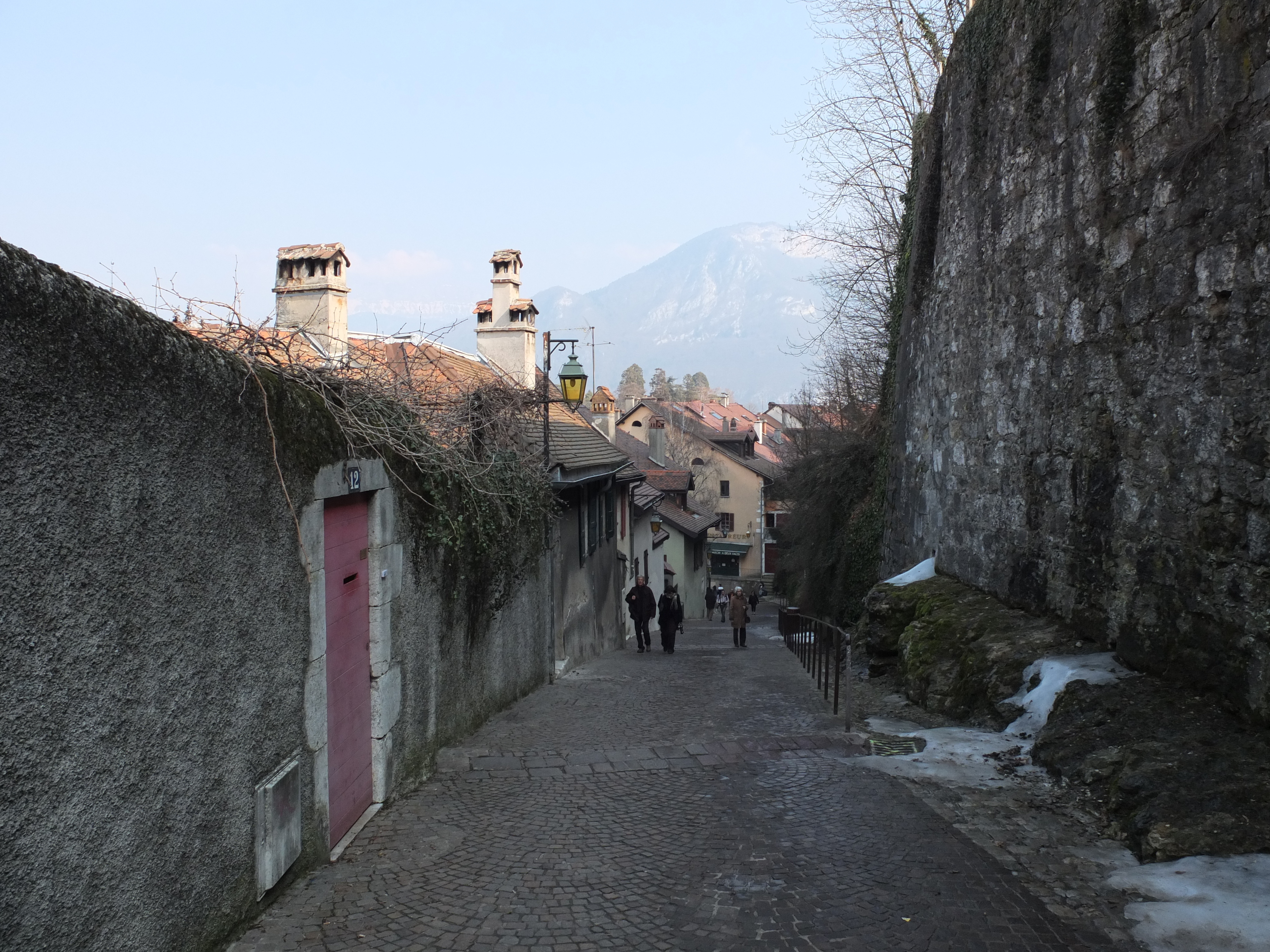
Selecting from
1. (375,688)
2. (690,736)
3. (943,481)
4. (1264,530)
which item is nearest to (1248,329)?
(1264,530)

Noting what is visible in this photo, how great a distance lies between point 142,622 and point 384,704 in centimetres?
300

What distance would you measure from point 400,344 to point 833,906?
4.89 m

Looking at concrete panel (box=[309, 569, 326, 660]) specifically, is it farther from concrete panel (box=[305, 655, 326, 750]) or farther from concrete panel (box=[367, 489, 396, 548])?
concrete panel (box=[367, 489, 396, 548])

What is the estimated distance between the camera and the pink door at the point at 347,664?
5.48m

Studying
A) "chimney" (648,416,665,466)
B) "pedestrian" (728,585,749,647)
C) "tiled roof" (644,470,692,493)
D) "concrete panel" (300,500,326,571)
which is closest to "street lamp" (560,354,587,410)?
"concrete panel" (300,500,326,571)

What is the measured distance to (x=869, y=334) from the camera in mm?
24875

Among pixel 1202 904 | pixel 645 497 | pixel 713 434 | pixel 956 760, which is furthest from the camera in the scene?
pixel 713 434

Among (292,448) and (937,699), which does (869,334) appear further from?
(292,448)

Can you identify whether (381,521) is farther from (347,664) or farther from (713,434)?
(713,434)

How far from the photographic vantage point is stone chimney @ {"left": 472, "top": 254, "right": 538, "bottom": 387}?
1927cm

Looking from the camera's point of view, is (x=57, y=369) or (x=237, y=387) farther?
(x=237, y=387)

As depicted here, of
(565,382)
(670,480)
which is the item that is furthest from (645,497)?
(565,382)

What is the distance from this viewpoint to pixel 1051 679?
730 cm

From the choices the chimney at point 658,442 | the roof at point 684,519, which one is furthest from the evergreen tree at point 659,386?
the roof at point 684,519
